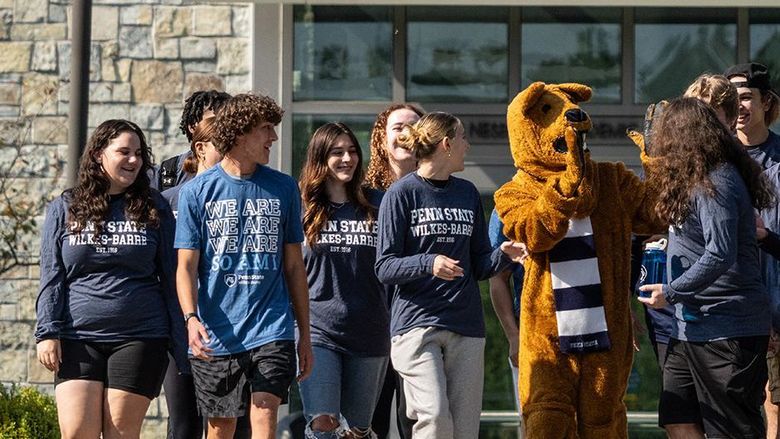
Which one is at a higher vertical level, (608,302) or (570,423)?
(608,302)

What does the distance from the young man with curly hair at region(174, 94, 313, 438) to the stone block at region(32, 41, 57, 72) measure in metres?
4.36

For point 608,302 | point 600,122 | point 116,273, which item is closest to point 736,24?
point 600,122

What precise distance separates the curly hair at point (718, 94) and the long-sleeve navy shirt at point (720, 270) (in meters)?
0.48

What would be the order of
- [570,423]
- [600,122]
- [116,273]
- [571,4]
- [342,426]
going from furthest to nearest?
[600,122] < [571,4] < [342,426] < [116,273] < [570,423]

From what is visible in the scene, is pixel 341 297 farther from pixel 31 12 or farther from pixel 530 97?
pixel 31 12

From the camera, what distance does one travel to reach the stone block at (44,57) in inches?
397

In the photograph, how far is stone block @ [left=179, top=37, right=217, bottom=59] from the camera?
9.98 metres

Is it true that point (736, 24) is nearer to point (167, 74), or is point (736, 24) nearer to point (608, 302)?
point (167, 74)

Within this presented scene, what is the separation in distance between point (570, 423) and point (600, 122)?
443cm

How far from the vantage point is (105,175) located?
250 inches

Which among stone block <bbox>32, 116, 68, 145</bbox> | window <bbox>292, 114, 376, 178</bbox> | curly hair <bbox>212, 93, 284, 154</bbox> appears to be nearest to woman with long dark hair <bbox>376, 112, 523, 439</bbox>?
curly hair <bbox>212, 93, 284, 154</bbox>

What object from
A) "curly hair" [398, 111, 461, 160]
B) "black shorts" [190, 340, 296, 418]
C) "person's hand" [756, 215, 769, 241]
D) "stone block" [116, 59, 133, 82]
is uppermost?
"stone block" [116, 59, 133, 82]

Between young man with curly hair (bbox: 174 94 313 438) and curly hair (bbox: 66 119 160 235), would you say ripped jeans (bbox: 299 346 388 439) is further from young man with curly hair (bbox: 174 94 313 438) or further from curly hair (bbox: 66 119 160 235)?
curly hair (bbox: 66 119 160 235)

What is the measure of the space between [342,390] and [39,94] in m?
4.36
